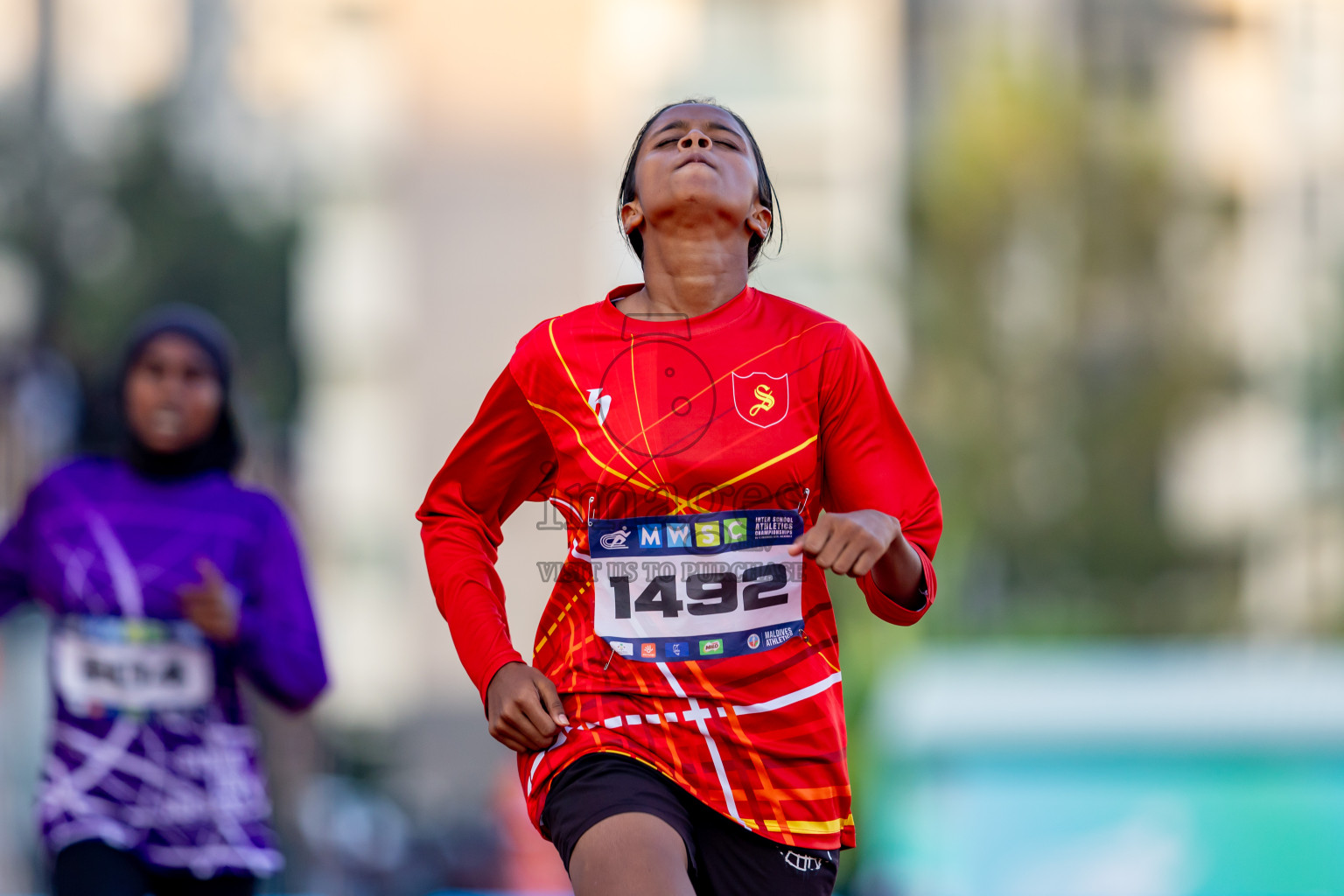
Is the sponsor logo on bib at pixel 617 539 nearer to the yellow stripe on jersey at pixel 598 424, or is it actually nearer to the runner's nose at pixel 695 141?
the yellow stripe on jersey at pixel 598 424

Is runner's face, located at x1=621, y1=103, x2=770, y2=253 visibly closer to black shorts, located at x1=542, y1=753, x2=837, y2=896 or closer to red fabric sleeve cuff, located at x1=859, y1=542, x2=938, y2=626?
red fabric sleeve cuff, located at x1=859, y1=542, x2=938, y2=626

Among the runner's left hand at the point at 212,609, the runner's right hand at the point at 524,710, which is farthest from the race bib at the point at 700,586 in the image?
the runner's left hand at the point at 212,609

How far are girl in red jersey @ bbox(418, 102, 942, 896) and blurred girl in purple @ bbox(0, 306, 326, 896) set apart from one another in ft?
3.92

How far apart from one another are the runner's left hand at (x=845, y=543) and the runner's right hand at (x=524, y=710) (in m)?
0.57

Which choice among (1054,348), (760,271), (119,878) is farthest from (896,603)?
(1054,348)

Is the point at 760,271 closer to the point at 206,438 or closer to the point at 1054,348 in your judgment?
the point at 1054,348

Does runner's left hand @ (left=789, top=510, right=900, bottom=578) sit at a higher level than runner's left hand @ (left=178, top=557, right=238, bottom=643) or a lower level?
higher

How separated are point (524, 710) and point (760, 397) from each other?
68 cm

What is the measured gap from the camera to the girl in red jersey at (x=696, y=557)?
102 inches

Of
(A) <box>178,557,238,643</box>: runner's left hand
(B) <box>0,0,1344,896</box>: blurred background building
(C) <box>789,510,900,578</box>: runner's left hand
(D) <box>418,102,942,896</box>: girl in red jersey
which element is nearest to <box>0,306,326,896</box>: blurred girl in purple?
(A) <box>178,557,238,643</box>: runner's left hand

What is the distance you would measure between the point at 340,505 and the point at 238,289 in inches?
315

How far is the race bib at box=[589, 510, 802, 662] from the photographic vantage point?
2619 millimetres

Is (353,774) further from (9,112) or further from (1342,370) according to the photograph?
(1342,370)

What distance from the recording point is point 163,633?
3783 millimetres
